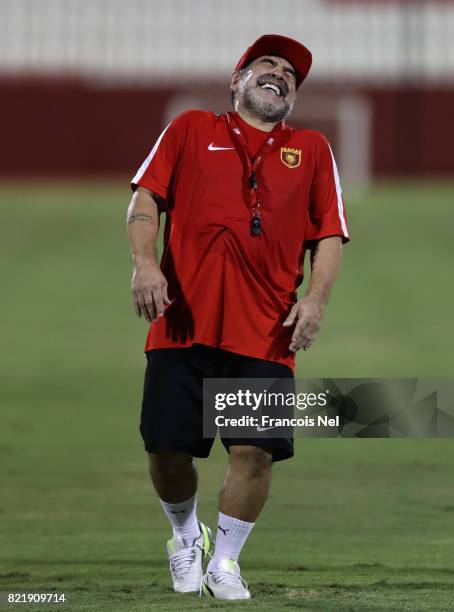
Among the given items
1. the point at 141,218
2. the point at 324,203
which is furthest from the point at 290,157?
the point at 141,218

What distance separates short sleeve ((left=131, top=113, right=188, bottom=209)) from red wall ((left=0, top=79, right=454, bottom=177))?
34.4 meters

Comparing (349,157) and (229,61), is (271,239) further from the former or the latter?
(229,61)

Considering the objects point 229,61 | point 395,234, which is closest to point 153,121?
point 229,61

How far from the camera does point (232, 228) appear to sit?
18.7ft

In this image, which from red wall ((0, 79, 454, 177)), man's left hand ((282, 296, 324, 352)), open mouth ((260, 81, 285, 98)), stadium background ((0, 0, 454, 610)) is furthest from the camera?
red wall ((0, 79, 454, 177))

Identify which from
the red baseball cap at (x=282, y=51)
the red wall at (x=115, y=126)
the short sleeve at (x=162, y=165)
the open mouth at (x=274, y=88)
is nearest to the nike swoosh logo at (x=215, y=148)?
the short sleeve at (x=162, y=165)

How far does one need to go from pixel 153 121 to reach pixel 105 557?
33849 mm

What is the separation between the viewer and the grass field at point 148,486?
6.07 m

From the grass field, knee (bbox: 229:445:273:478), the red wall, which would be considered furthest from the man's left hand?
the red wall

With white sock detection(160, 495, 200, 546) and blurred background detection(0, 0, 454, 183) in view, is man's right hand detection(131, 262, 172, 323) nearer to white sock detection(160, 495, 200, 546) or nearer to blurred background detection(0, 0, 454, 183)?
white sock detection(160, 495, 200, 546)

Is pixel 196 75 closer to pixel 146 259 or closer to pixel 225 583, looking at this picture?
pixel 146 259

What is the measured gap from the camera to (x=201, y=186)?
5742 millimetres

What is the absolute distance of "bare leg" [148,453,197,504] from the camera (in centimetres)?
577

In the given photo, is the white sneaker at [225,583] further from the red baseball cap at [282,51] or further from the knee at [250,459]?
the red baseball cap at [282,51]
